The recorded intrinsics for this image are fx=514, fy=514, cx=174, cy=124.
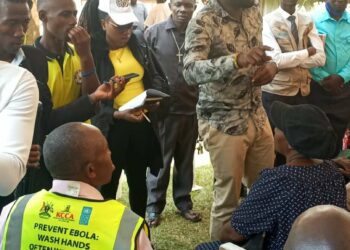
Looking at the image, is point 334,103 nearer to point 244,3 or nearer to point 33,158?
point 244,3

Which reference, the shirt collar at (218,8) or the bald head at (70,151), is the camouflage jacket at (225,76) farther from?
the bald head at (70,151)

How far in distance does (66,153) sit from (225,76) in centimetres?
132

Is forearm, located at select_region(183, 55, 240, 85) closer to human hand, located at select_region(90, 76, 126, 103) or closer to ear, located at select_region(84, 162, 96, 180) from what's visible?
human hand, located at select_region(90, 76, 126, 103)

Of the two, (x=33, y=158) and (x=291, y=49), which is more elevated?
(x=33, y=158)

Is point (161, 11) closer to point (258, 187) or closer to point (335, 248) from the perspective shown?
point (258, 187)

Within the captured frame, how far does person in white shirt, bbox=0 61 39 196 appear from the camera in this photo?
1.51 meters

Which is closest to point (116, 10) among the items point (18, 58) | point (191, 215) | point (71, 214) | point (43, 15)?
point (43, 15)

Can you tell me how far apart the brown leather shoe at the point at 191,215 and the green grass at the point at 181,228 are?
0.10 feet

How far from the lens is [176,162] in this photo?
435cm

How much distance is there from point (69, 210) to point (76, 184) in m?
0.12

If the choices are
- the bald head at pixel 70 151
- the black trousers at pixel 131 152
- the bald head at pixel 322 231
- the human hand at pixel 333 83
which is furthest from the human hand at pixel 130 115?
the human hand at pixel 333 83

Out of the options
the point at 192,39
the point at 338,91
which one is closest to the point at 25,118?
the point at 192,39

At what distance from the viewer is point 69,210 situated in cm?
169

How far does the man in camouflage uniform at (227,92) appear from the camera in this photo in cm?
295
